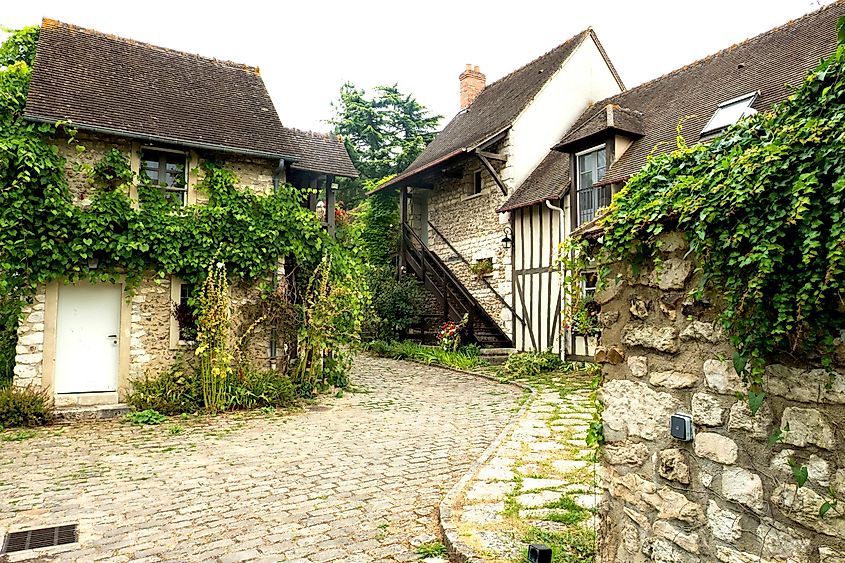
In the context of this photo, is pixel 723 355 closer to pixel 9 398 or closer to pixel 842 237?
pixel 842 237

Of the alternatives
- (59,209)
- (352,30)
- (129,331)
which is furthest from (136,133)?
(352,30)

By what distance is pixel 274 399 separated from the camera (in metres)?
8.69

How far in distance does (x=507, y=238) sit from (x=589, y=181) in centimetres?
257

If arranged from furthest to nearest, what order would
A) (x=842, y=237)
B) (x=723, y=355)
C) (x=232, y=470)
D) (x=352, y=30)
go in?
1. (x=352, y=30)
2. (x=232, y=470)
3. (x=723, y=355)
4. (x=842, y=237)

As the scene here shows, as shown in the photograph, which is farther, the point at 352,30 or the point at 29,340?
the point at 352,30

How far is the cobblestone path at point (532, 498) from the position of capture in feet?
10.8

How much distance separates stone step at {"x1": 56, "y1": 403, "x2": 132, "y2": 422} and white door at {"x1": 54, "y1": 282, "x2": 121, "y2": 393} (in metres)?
0.31

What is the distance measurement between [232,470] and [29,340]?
4.67m

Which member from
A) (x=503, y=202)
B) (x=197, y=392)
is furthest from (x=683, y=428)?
(x=503, y=202)

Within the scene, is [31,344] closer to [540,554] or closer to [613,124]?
[540,554]

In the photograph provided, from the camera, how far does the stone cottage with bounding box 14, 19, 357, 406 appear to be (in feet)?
26.9

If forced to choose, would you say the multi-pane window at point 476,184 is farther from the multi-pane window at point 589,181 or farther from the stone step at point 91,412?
the stone step at point 91,412

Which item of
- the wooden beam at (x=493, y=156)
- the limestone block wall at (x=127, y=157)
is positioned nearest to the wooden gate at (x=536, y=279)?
the wooden beam at (x=493, y=156)

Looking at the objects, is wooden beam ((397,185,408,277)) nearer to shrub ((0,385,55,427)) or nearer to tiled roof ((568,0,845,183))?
tiled roof ((568,0,845,183))
